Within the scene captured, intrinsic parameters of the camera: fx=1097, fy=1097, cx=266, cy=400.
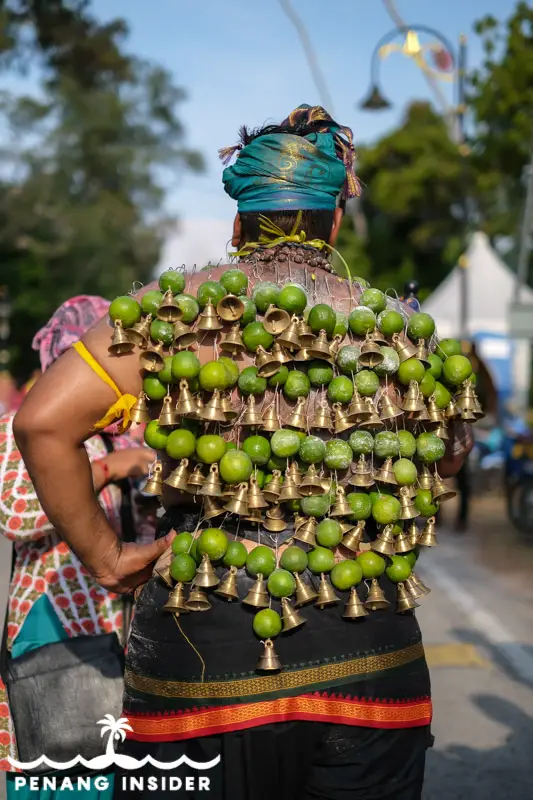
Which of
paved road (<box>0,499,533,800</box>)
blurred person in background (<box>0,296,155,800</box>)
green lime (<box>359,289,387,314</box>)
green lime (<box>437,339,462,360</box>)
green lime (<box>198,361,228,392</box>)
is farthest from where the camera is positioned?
paved road (<box>0,499,533,800</box>)

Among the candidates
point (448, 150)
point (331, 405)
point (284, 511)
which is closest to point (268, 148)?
point (331, 405)

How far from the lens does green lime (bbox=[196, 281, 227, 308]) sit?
2.45m

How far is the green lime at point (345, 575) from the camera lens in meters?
2.44

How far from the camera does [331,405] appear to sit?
8.28 ft

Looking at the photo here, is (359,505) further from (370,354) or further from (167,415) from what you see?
(167,415)

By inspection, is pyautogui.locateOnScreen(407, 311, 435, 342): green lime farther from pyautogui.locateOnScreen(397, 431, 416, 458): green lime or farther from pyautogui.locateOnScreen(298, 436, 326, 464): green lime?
Result: pyautogui.locateOnScreen(298, 436, 326, 464): green lime

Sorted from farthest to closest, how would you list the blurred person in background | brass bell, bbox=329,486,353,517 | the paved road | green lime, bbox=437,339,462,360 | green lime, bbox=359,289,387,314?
the paved road < the blurred person in background < green lime, bbox=437,339,462,360 < green lime, bbox=359,289,387,314 < brass bell, bbox=329,486,353,517

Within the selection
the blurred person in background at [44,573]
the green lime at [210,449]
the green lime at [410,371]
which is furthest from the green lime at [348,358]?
the blurred person in background at [44,573]

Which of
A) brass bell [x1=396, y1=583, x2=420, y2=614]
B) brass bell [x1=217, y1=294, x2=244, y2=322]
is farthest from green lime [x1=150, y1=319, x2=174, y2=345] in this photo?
brass bell [x1=396, y1=583, x2=420, y2=614]

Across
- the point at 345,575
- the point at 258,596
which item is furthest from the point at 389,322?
the point at 258,596

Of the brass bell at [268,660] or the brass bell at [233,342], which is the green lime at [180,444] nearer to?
the brass bell at [233,342]

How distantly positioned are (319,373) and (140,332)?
0.42 metres

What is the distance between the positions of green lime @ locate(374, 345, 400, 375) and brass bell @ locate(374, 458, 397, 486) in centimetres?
20

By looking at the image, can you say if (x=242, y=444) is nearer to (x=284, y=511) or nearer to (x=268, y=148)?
(x=284, y=511)
